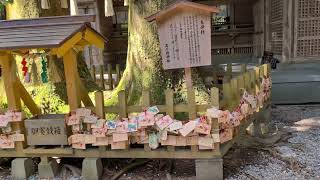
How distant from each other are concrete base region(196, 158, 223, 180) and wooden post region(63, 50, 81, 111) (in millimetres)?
1733

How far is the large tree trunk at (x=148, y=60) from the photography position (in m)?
5.51

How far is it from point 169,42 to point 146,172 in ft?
5.94

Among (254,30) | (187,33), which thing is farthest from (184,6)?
(254,30)

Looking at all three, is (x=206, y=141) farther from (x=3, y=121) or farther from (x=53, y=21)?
(x=3, y=121)

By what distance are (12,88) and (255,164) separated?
11.5 ft

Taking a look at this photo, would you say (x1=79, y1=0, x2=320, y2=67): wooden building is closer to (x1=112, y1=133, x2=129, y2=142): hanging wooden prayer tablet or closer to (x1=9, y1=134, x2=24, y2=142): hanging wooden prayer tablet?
(x1=112, y1=133, x2=129, y2=142): hanging wooden prayer tablet

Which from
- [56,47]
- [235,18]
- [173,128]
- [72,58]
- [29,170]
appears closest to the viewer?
[56,47]

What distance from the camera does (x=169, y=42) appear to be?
3.91 metres

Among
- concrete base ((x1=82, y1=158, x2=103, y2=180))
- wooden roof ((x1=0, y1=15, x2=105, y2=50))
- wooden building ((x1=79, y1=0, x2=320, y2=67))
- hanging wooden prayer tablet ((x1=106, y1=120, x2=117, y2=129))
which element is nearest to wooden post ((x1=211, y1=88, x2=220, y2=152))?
hanging wooden prayer tablet ((x1=106, y1=120, x2=117, y2=129))

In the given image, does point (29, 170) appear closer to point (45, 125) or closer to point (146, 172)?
point (45, 125)

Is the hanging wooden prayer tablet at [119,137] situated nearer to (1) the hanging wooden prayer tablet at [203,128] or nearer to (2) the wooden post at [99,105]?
(2) the wooden post at [99,105]

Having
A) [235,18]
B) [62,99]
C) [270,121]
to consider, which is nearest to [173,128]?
[62,99]

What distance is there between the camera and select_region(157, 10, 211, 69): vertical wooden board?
384 centimetres

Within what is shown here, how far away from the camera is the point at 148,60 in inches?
219
